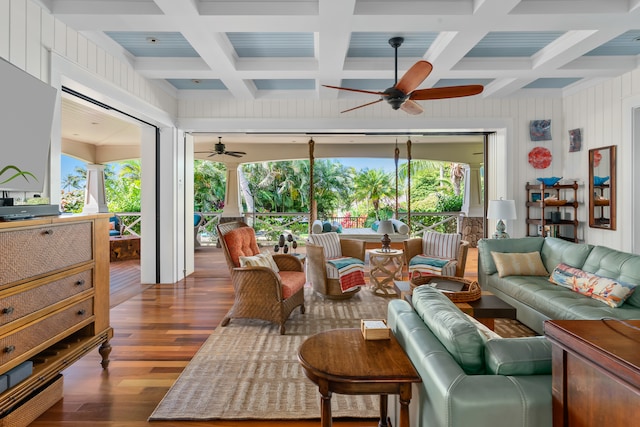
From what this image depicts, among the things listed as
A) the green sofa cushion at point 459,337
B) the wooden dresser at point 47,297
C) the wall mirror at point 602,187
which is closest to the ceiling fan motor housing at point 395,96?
the green sofa cushion at point 459,337

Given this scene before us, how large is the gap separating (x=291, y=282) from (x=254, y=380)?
121cm

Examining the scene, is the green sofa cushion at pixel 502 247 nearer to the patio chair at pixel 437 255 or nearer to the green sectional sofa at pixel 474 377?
the patio chair at pixel 437 255

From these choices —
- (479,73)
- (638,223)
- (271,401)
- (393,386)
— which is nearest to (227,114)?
(479,73)

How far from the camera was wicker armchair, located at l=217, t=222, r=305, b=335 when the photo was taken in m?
3.38

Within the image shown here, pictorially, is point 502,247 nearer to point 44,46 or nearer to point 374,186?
point 44,46

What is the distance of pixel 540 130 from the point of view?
221 inches

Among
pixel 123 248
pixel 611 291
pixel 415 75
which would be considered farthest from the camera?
pixel 123 248

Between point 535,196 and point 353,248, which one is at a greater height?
point 535,196

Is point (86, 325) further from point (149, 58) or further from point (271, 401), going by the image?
point (149, 58)

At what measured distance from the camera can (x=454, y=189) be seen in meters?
11.4

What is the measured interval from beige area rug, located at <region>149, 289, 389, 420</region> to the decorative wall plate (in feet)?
13.2

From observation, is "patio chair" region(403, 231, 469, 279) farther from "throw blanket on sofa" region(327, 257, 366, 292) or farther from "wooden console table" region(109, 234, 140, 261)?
"wooden console table" region(109, 234, 140, 261)

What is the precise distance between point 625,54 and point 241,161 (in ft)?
25.9

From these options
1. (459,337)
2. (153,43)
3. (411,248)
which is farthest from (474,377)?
(153,43)
